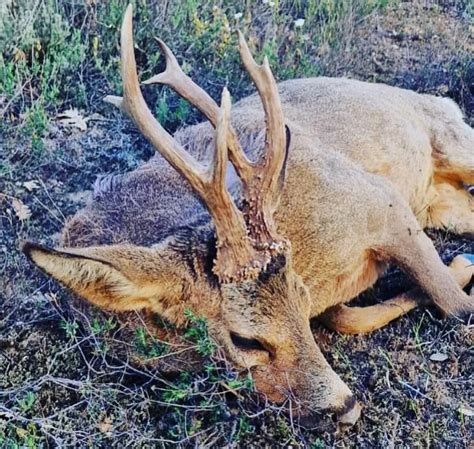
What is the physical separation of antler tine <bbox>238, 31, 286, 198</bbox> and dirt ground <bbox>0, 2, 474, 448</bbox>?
83cm

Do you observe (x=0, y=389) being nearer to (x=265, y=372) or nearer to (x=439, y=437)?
(x=265, y=372)

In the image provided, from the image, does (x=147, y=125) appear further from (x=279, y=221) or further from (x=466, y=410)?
(x=466, y=410)

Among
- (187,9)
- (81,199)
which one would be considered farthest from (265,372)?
(187,9)

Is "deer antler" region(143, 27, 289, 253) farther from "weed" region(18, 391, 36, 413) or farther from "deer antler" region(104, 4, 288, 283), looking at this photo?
"weed" region(18, 391, 36, 413)

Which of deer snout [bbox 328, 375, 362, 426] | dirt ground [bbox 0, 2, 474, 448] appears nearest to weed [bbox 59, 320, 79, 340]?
dirt ground [bbox 0, 2, 474, 448]

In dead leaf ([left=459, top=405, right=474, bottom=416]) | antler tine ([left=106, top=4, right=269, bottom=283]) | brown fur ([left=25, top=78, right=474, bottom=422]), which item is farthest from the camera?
dead leaf ([left=459, top=405, right=474, bottom=416])

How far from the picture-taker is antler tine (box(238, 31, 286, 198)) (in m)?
4.18

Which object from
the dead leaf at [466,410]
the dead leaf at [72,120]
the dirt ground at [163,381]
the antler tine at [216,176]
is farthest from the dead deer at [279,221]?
the dead leaf at [72,120]

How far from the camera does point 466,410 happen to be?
14.4ft

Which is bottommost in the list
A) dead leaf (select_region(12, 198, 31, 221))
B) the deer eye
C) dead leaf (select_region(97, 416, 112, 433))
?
dead leaf (select_region(97, 416, 112, 433))

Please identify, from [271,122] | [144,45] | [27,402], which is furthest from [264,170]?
[144,45]

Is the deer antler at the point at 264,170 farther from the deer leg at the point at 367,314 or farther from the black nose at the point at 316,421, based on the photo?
the deer leg at the point at 367,314

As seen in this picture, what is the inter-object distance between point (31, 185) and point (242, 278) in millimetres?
2456

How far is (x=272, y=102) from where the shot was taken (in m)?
4.22
